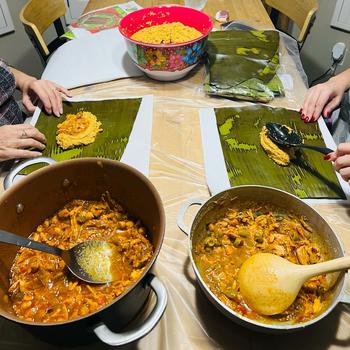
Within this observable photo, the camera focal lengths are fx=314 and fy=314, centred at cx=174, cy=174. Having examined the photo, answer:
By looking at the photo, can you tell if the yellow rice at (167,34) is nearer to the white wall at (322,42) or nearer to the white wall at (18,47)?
the white wall at (322,42)

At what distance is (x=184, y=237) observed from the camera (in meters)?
0.77

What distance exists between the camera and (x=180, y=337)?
60 cm

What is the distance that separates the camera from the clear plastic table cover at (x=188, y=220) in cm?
59

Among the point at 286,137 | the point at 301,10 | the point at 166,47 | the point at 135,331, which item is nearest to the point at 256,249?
the point at 135,331

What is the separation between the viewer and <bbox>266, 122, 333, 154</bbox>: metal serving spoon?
3.16ft

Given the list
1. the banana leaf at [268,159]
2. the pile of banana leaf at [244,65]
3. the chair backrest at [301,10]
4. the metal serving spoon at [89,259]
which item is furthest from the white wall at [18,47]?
the metal serving spoon at [89,259]

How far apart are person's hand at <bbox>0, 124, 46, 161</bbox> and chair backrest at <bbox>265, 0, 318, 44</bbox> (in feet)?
4.36

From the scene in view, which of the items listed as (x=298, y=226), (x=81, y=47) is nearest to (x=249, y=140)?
(x=298, y=226)

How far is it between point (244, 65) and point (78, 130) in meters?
0.73

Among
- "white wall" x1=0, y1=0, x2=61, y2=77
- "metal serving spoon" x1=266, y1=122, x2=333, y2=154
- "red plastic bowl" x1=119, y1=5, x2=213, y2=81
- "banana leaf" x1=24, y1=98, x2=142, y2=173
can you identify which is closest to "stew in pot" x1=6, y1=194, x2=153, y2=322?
"banana leaf" x1=24, y1=98, x2=142, y2=173

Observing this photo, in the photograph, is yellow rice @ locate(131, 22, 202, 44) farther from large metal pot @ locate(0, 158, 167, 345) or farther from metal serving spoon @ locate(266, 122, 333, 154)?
large metal pot @ locate(0, 158, 167, 345)

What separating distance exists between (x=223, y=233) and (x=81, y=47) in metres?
1.20

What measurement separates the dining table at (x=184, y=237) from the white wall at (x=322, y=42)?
3.42 feet

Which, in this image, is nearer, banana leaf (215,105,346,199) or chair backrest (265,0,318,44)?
banana leaf (215,105,346,199)
